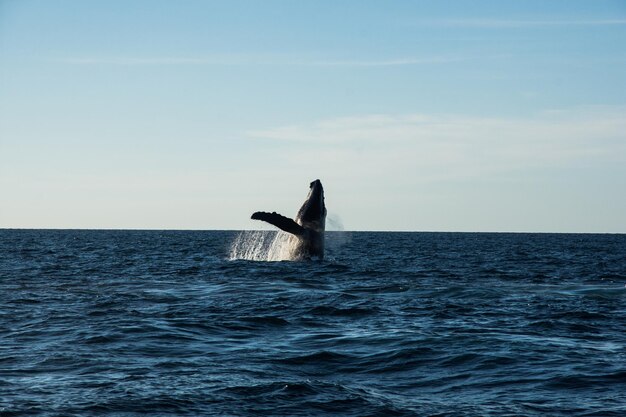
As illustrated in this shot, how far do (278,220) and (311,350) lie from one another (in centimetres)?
1600

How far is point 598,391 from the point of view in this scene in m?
11.3

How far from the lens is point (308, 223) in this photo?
106ft

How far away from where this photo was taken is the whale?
30109 mm

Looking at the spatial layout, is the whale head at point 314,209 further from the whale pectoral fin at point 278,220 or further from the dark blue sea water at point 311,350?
the dark blue sea water at point 311,350

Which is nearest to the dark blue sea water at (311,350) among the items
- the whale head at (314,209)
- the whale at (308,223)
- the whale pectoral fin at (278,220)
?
the whale pectoral fin at (278,220)

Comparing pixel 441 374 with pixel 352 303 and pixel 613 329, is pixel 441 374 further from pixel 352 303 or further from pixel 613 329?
pixel 352 303

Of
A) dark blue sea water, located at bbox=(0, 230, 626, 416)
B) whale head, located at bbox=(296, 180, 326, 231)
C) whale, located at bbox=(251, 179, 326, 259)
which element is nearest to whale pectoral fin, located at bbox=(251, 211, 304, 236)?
whale, located at bbox=(251, 179, 326, 259)

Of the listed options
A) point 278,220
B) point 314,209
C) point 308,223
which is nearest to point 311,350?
point 278,220

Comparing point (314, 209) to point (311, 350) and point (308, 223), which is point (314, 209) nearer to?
point (308, 223)

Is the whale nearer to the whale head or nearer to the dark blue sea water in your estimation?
the whale head

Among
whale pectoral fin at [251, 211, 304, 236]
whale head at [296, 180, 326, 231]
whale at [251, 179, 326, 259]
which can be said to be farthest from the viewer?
whale head at [296, 180, 326, 231]

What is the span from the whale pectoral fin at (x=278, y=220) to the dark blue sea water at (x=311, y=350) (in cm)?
428

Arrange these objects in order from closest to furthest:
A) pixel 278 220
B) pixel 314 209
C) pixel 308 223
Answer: pixel 278 220, pixel 314 209, pixel 308 223

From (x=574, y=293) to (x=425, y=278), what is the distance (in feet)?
21.3
